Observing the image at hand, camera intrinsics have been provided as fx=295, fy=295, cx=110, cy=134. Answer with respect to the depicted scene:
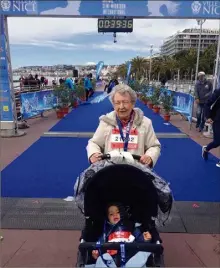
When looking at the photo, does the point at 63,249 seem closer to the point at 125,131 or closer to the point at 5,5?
the point at 125,131

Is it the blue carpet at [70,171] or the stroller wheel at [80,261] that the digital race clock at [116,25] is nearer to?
the blue carpet at [70,171]

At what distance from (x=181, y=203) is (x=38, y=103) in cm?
871

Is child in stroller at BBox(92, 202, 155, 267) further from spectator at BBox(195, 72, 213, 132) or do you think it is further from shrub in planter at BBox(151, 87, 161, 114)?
shrub in planter at BBox(151, 87, 161, 114)

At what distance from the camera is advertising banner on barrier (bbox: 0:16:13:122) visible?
26.2 ft

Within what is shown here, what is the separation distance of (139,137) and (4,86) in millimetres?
6589

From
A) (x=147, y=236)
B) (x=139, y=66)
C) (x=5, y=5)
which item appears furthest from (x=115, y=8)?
(x=139, y=66)

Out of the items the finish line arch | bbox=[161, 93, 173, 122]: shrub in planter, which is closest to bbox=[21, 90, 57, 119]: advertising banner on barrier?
the finish line arch

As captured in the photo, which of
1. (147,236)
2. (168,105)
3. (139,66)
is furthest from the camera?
(139,66)

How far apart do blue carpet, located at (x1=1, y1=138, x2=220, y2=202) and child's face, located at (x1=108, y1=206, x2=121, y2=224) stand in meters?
2.20

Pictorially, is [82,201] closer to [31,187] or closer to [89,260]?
[89,260]

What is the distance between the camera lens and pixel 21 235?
3.41 metres

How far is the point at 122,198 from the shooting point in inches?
98.1

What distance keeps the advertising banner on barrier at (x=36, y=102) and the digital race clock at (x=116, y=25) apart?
3601mm

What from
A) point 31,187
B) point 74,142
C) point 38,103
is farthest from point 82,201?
point 38,103
